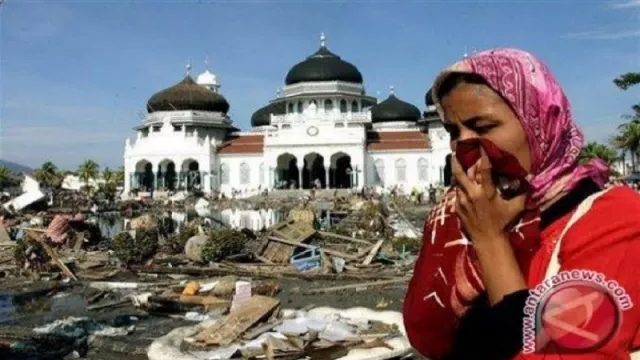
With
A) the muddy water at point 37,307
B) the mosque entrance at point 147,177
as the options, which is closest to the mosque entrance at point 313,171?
the mosque entrance at point 147,177

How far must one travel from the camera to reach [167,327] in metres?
9.17

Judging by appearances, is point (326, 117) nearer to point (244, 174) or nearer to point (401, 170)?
point (401, 170)

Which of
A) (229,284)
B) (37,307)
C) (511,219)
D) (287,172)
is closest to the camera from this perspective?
(511,219)

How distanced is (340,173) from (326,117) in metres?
5.27

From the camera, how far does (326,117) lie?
53000mm

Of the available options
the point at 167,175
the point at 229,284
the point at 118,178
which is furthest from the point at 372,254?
the point at 118,178

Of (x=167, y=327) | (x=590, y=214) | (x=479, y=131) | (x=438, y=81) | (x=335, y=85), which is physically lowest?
(x=167, y=327)

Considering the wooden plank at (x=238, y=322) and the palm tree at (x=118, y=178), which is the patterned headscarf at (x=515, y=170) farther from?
the palm tree at (x=118, y=178)

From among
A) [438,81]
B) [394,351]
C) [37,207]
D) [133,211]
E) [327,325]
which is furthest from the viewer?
[133,211]

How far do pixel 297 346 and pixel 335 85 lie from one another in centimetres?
4985

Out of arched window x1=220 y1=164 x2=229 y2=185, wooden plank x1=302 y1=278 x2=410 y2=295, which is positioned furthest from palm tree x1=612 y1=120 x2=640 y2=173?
arched window x1=220 y1=164 x2=229 y2=185

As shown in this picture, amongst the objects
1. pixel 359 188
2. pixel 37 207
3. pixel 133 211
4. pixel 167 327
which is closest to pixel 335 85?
pixel 359 188

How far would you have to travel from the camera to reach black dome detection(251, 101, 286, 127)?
6194cm

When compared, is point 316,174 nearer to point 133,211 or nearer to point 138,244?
point 133,211
